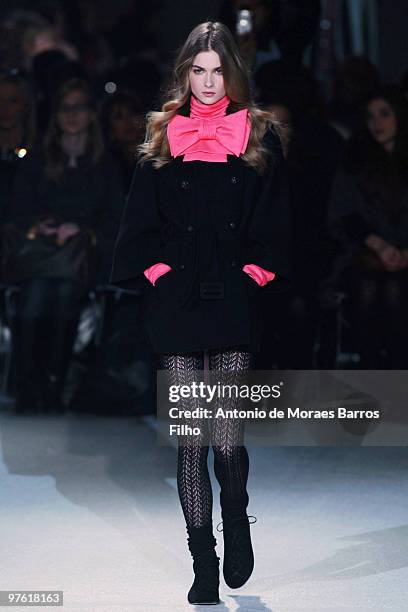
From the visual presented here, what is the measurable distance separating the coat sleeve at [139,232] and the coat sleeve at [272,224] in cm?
25

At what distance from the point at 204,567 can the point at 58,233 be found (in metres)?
3.41

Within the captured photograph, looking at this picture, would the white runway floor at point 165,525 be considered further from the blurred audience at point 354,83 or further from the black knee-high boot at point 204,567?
the blurred audience at point 354,83

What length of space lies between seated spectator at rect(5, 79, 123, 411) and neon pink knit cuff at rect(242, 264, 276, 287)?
3.12 metres

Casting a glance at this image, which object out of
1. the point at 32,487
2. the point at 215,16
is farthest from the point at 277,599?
the point at 215,16

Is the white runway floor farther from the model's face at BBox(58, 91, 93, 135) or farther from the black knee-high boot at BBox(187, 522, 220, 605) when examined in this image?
the model's face at BBox(58, 91, 93, 135)

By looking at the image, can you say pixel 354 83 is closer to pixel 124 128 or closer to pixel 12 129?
pixel 124 128

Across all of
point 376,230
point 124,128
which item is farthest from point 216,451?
point 124,128

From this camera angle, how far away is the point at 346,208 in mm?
6809

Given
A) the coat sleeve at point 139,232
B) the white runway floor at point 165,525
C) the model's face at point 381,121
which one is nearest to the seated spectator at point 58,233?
the white runway floor at point 165,525

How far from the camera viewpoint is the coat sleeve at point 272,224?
3846mm

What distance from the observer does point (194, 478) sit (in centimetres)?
389

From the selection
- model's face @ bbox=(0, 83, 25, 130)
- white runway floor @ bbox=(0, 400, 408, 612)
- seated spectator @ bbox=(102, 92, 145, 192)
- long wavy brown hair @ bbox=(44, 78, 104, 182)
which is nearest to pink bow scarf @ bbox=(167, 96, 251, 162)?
white runway floor @ bbox=(0, 400, 408, 612)

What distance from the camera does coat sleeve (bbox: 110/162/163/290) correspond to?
3855mm

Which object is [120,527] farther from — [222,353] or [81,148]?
[81,148]
